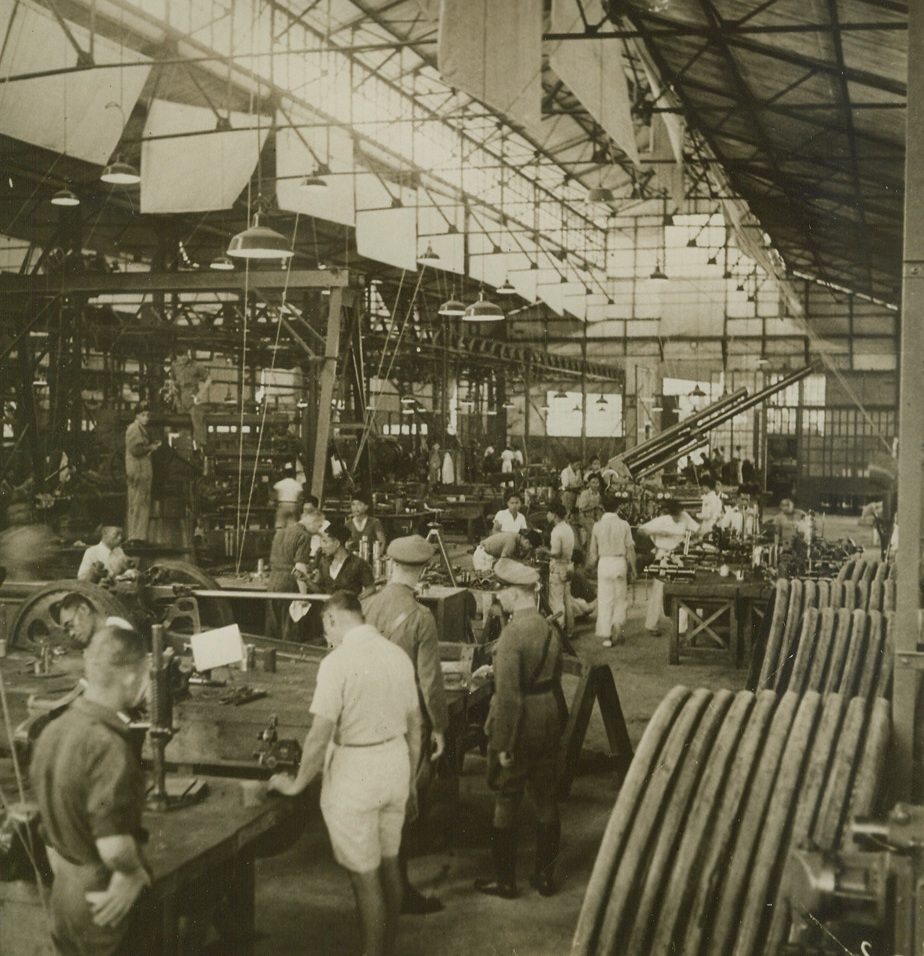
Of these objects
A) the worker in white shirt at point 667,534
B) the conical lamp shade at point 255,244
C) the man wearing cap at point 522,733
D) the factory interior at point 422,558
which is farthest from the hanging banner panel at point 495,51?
the worker in white shirt at point 667,534

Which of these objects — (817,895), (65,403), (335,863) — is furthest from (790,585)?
(65,403)

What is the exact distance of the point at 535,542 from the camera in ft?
37.4

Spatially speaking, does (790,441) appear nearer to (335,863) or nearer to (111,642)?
(335,863)

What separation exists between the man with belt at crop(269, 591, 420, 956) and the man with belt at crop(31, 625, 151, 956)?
41.8 inches

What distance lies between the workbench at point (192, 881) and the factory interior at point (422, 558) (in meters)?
0.02

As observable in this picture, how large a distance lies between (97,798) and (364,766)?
139 cm

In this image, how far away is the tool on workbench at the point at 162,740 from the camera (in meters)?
4.30

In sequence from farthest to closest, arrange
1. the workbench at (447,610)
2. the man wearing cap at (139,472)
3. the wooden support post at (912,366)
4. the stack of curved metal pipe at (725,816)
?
the man wearing cap at (139,472) < the workbench at (447,610) < the stack of curved metal pipe at (725,816) < the wooden support post at (912,366)

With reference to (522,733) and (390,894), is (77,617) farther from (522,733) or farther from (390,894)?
(390,894)

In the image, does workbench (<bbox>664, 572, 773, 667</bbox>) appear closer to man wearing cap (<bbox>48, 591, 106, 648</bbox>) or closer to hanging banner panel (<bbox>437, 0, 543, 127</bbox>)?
hanging banner panel (<bbox>437, 0, 543, 127</bbox>)

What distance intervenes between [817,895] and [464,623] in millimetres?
7416

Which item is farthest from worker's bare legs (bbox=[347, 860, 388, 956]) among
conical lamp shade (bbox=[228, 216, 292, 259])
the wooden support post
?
conical lamp shade (bbox=[228, 216, 292, 259])

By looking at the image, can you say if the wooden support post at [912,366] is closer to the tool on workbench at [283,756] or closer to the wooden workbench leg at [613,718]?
the tool on workbench at [283,756]

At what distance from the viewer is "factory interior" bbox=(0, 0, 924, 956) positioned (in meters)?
3.63
